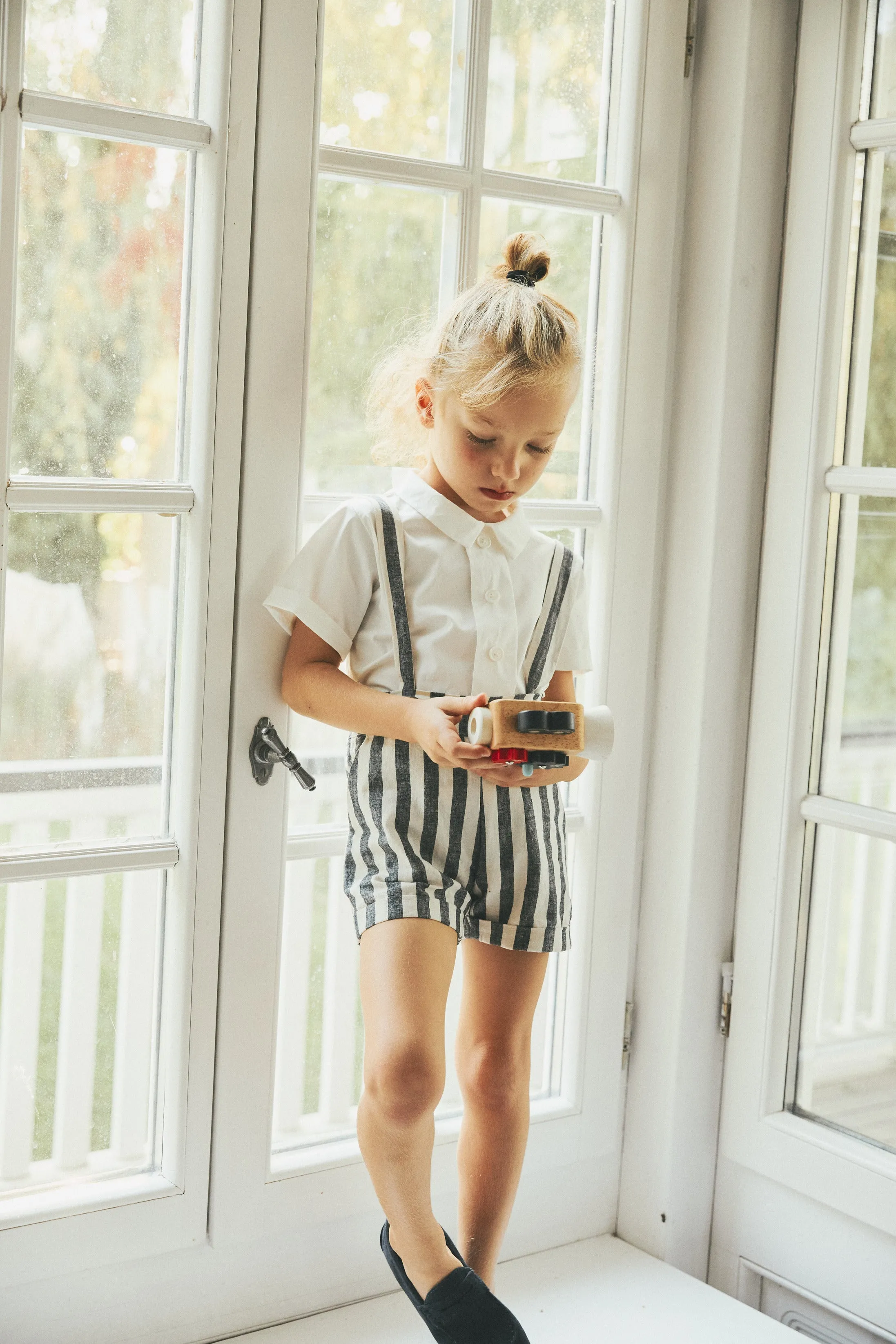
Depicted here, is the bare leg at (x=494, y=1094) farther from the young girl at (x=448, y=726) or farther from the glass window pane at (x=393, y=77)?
the glass window pane at (x=393, y=77)

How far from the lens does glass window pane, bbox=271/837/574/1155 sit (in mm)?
1643

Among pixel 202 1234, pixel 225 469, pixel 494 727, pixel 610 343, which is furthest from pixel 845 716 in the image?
pixel 202 1234

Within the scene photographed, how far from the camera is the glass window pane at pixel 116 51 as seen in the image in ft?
4.38

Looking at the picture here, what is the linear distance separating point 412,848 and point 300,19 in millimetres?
916

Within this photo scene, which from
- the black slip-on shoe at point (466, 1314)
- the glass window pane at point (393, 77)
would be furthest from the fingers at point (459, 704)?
the glass window pane at point (393, 77)

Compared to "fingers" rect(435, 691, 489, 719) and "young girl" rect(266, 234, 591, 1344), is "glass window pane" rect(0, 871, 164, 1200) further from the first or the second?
"fingers" rect(435, 691, 489, 719)

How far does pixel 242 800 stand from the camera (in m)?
1.52

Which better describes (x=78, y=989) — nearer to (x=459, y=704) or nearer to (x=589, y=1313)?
(x=459, y=704)

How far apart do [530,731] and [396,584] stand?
29 cm

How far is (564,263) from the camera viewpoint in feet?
5.63

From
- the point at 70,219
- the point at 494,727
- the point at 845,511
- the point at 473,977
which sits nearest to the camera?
the point at 494,727

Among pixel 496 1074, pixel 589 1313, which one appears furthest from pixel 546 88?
pixel 589 1313

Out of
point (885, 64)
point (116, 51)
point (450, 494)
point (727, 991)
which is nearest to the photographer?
point (116, 51)

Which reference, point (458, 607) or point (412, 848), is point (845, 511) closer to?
point (458, 607)
